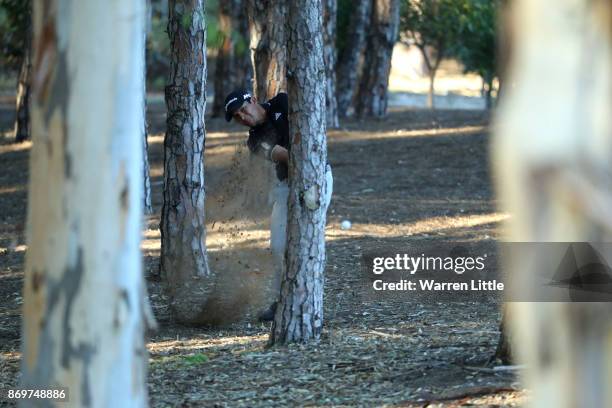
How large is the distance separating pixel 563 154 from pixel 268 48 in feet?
35.6

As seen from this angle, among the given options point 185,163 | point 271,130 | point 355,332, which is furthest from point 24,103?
point 355,332

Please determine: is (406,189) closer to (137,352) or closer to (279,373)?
(279,373)

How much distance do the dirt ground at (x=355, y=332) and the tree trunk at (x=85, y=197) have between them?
2.31m

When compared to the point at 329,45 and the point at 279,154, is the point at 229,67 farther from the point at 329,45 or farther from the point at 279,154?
the point at 279,154

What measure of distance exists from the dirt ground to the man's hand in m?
1.34

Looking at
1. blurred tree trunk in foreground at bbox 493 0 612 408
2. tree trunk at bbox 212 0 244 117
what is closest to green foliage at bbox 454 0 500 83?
tree trunk at bbox 212 0 244 117

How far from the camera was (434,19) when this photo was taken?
94.8 feet

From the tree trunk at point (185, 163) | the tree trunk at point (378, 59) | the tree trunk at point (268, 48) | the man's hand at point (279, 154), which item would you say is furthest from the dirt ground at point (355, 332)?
the tree trunk at point (378, 59)

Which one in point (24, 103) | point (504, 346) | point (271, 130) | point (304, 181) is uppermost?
point (271, 130)

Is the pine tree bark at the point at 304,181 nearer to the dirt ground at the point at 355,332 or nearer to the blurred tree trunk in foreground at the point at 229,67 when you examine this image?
the dirt ground at the point at 355,332

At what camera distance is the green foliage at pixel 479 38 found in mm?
27609

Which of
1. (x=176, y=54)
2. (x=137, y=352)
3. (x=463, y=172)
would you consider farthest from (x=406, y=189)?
(x=137, y=352)

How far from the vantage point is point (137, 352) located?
12.5ft

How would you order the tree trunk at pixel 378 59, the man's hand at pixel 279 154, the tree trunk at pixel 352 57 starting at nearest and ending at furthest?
1. the man's hand at pixel 279 154
2. the tree trunk at pixel 378 59
3. the tree trunk at pixel 352 57
